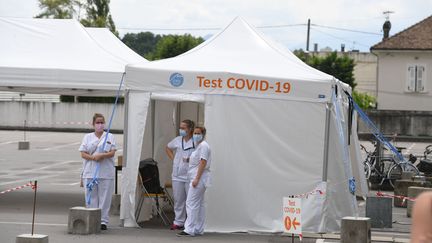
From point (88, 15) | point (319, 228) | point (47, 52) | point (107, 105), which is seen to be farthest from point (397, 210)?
point (88, 15)

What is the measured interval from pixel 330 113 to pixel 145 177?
3255 mm

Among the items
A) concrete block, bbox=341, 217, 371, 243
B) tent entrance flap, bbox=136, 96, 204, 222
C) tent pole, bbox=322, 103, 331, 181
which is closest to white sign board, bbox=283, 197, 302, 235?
concrete block, bbox=341, 217, 371, 243

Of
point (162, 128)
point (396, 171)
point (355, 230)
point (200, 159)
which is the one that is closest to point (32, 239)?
point (200, 159)

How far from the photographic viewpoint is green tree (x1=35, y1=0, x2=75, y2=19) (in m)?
78.6

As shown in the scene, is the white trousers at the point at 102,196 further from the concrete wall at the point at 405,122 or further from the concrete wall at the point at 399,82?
the concrete wall at the point at 399,82

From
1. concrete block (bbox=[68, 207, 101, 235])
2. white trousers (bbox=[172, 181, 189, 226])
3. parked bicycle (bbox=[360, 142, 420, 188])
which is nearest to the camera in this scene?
concrete block (bbox=[68, 207, 101, 235])

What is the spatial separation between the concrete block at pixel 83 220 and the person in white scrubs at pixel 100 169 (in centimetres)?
56

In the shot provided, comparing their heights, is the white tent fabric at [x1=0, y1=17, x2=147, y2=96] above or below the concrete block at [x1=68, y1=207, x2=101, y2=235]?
above

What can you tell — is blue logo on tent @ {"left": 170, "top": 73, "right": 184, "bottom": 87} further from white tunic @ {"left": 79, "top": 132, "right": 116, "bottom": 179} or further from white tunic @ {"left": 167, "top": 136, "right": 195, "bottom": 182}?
white tunic @ {"left": 79, "top": 132, "right": 116, "bottom": 179}

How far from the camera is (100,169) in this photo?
13.9 m

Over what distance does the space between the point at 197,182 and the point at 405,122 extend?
138 ft

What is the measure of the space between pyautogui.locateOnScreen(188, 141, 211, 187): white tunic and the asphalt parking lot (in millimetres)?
921

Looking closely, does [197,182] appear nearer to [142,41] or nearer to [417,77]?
[417,77]

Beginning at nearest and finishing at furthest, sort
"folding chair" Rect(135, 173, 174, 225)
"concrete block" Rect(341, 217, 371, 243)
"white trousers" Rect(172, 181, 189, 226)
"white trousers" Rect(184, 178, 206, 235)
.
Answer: "concrete block" Rect(341, 217, 371, 243), "white trousers" Rect(184, 178, 206, 235), "white trousers" Rect(172, 181, 189, 226), "folding chair" Rect(135, 173, 174, 225)
